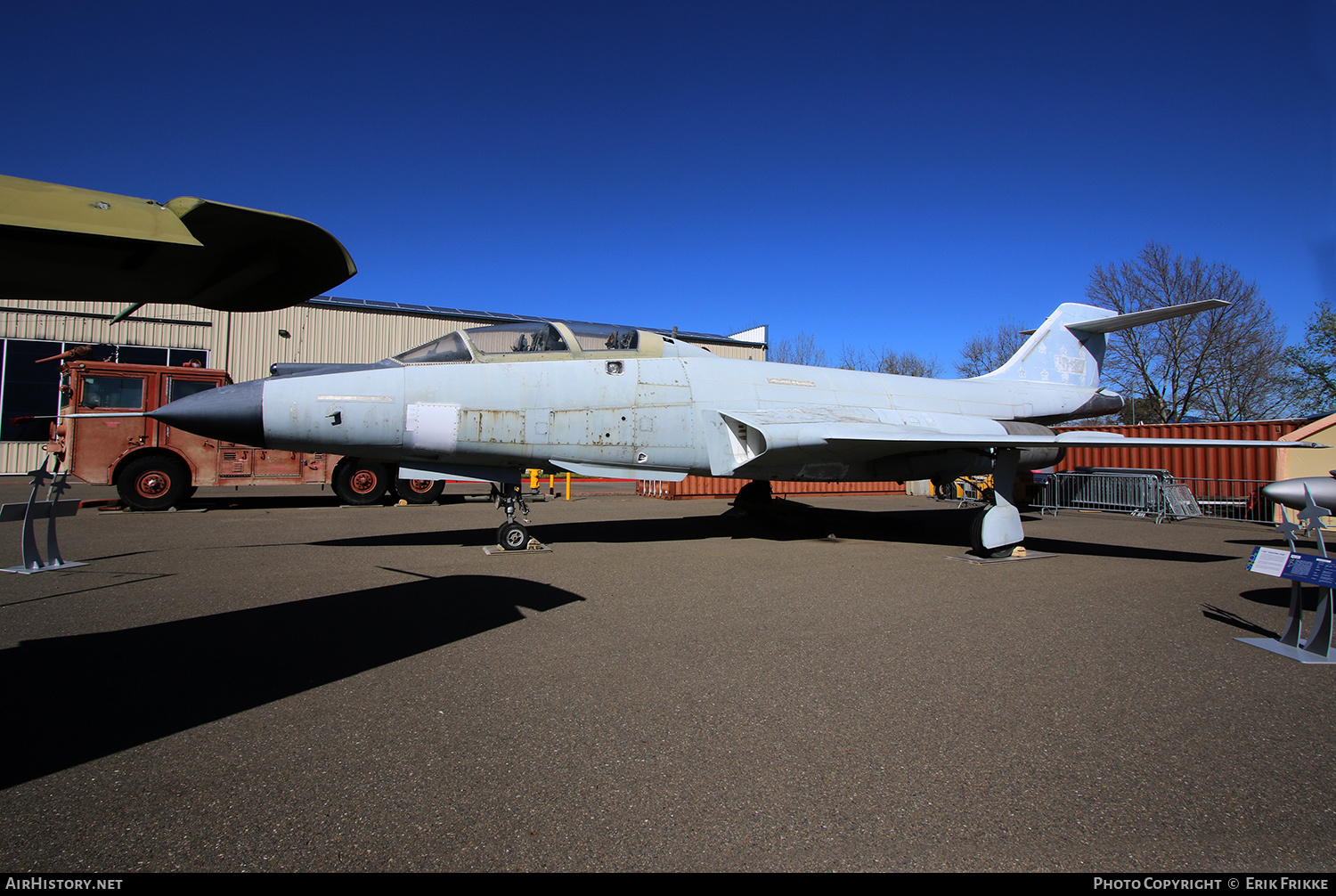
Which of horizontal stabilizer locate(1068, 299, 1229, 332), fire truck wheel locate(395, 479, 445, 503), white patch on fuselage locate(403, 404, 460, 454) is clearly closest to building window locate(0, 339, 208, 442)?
fire truck wheel locate(395, 479, 445, 503)

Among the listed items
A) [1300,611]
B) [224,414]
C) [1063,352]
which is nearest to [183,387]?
[224,414]

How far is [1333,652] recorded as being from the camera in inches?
155

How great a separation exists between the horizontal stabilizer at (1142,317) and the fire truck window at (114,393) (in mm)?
17042

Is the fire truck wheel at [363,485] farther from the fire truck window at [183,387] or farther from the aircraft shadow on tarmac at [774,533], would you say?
the aircraft shadow on tarmac at [774,533]

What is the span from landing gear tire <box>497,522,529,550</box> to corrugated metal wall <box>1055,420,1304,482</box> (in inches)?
432

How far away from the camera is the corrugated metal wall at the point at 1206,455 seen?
14.2 meters

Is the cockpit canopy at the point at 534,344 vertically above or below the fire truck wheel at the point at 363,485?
above

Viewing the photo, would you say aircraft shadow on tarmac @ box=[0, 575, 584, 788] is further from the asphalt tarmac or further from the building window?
the building window

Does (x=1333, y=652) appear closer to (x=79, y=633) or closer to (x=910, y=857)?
(x=910, y=857)

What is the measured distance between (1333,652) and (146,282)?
21.7 feet

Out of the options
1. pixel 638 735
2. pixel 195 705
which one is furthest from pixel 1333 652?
pixel 195 705

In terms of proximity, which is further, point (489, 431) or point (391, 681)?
point (489, 431)

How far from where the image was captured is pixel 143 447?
11.8 metres

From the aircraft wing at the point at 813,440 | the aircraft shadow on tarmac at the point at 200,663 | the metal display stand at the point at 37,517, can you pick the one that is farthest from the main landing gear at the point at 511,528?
the metal display stand at the point at 37,517
